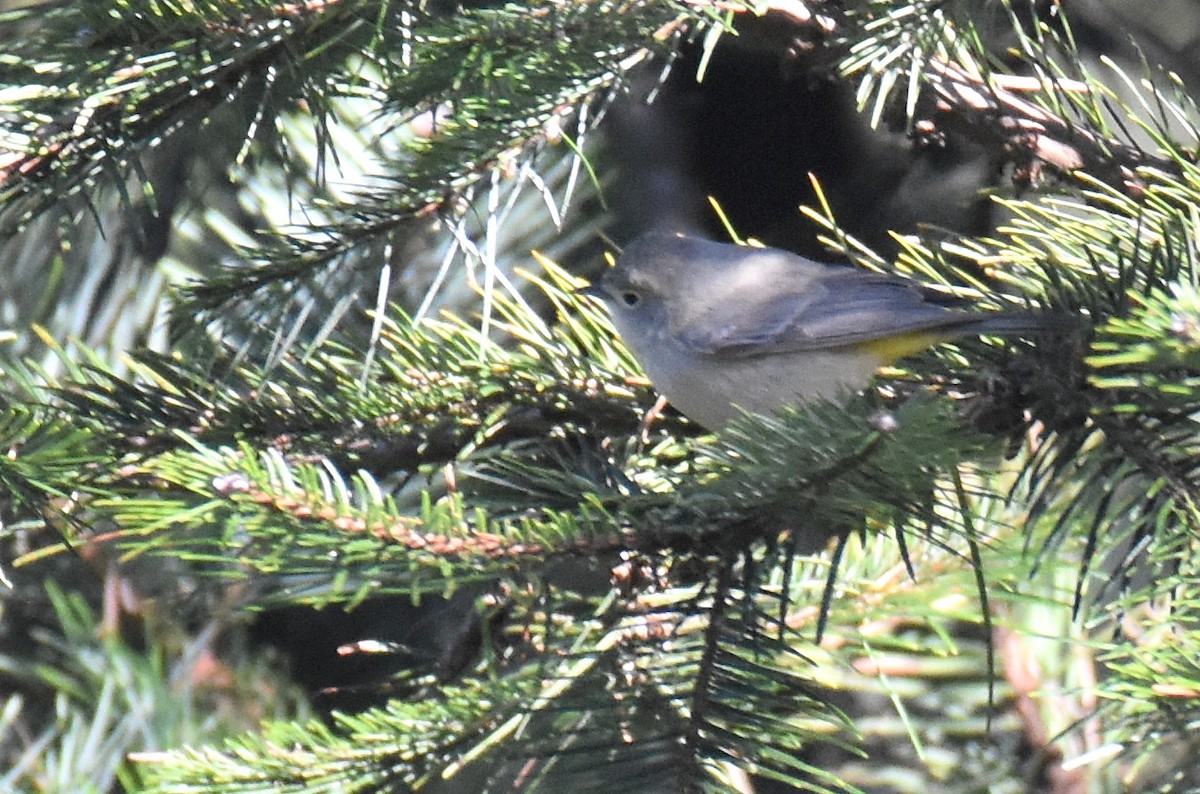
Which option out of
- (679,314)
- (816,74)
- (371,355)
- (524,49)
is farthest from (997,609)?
(524,49)

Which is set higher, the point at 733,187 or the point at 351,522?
the point at 733,187

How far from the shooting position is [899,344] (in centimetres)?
190

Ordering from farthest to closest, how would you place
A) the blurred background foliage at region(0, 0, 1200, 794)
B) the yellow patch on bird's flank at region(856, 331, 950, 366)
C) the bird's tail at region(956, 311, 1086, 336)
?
the yellow patch on bird's flank at region(856, 331, 950, 366) < the bird's tail at region(956, 311, 1086, 336) < the blurred background foliage at region(0, 0, 1200, 794)

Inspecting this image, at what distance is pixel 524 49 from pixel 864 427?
1.61 feet

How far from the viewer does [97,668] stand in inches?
69.7

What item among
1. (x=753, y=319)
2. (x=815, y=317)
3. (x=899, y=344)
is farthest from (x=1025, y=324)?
(x=753, y=319)

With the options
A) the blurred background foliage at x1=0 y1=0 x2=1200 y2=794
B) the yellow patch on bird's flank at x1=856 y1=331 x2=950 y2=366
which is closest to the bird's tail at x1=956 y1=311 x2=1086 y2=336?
the blurred background foliage at x1=0 y1=0 x2=1200 y2=794

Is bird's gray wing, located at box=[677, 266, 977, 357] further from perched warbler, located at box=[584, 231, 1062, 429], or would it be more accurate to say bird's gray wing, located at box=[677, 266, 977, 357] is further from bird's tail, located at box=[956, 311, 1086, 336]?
bird's tail, located at box=[956, 311, 1086, 336]

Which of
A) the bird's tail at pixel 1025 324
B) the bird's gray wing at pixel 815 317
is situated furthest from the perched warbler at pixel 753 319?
the bird's tail at pixel 1025 324

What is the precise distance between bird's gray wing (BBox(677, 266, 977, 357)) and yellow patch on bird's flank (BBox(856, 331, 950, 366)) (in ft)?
0.06

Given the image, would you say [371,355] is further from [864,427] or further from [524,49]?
[864,427]

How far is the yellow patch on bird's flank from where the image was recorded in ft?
5.76

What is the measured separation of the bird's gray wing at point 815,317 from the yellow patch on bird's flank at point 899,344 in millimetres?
18

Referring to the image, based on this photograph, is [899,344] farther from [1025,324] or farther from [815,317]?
[1025,324]
